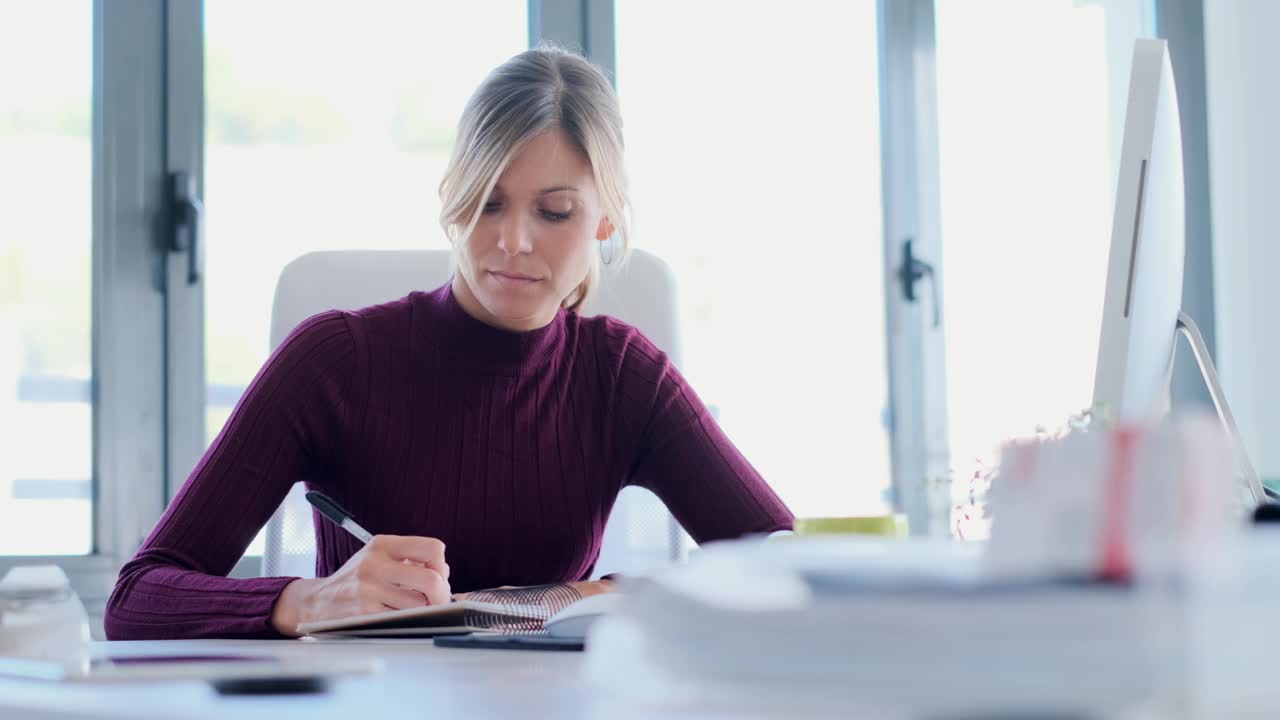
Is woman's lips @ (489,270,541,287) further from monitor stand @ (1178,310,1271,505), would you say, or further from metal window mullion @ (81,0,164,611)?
metal window mullion @ (81,0,164,611)

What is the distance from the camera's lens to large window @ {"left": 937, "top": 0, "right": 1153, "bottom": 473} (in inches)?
125

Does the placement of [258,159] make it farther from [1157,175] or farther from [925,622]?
[925,622]

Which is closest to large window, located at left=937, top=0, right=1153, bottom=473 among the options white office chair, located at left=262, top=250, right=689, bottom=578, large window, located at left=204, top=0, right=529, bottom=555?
large window, located at left=204, top=0, right=529, bottom=555

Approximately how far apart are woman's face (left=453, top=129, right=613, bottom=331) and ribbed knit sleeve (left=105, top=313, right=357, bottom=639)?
0.18 metres

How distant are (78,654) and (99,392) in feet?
6.97

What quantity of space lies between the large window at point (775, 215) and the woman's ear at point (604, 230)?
1.35 meters

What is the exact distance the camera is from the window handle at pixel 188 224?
8.70ft

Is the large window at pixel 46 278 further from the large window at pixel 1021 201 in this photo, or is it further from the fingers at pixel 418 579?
the large window at pixel 1021 201

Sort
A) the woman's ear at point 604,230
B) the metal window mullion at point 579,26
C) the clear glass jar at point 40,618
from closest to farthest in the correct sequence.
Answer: the clear glass jar at point 40,618 → the woman's ear at point 604,230 → the metal window mullion at point 579,26

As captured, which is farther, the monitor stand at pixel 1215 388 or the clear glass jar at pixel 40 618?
the monitor stand at pixel 1215 388

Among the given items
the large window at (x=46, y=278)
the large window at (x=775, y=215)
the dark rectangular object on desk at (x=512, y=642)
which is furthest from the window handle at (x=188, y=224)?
the dark rectangular object on desk at (x=512, y=642)

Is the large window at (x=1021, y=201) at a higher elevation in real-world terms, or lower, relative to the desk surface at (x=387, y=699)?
higher

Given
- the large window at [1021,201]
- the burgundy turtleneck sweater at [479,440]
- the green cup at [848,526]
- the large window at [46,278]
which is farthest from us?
the large window at [1021,201]

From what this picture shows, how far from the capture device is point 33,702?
0.47 metres
